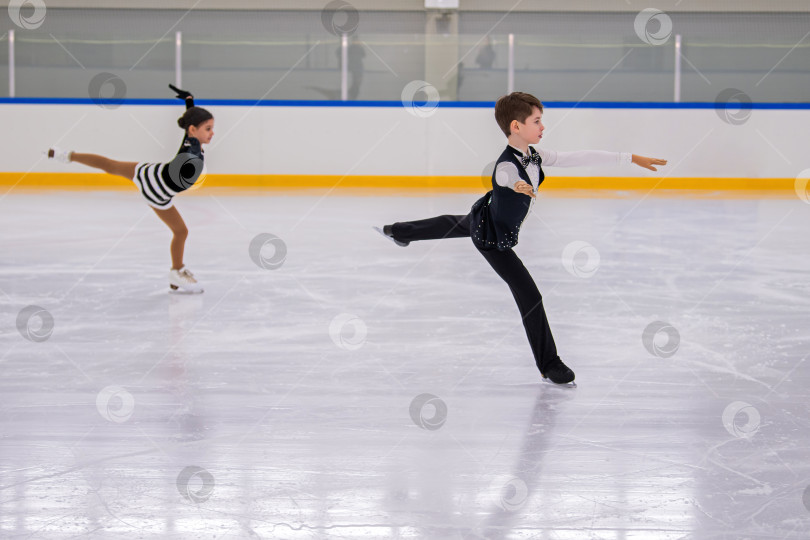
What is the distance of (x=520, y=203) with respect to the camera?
3395mm

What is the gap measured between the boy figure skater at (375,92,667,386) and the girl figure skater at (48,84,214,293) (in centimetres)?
206

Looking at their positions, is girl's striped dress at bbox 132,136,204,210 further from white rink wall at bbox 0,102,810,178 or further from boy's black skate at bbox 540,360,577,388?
white rink wall at bbox 0,102,810,178

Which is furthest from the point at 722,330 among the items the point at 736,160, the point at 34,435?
the point at 736,160

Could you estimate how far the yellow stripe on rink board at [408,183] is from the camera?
38.0 feet

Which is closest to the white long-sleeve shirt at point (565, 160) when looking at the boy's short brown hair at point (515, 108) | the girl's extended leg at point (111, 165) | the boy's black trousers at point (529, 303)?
the boy's short brown hair at point (515, 108)

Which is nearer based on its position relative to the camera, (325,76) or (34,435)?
(34,435)

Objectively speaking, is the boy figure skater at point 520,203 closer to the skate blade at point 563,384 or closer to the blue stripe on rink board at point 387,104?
the skate blade at point 563,384

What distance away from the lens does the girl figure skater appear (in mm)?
5117

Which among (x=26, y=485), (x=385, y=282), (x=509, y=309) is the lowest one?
(x=26, y=485)

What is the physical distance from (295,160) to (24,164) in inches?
122

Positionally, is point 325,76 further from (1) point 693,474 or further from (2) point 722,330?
(1) point 693,474

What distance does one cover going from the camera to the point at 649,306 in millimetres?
4926

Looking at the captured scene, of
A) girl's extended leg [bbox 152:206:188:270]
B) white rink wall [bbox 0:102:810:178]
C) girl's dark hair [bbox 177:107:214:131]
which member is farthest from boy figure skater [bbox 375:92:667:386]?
white rink wall [bbox 0:102:810:178]

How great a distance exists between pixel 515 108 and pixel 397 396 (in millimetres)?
1029
